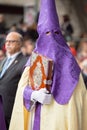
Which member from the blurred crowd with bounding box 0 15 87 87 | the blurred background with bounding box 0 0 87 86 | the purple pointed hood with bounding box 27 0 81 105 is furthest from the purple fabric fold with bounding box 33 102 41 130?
the blurred background with bounding box 0 0 87 86

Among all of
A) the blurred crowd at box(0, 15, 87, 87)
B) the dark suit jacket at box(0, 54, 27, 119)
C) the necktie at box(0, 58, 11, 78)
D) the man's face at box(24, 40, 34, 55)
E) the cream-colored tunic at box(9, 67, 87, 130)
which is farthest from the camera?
the man's face at box(24, 40, 34, 55)

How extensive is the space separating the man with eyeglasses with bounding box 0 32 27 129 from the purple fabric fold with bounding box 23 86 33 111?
0.62 metres

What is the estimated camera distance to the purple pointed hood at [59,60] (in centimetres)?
464

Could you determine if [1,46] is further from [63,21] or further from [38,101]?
[63,21]

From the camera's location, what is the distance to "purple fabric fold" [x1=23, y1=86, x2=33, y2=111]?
486cm

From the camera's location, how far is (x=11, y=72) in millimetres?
5645

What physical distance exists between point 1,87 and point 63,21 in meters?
6.74

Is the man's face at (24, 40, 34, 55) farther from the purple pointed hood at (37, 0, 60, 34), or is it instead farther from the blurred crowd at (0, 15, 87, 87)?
the purple pointed hood at (37, 0, 60, 34)

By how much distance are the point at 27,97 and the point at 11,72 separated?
2.74 ft

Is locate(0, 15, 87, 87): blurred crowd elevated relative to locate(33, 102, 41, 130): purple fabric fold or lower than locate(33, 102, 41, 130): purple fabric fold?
elevated

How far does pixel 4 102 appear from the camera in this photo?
555 cm

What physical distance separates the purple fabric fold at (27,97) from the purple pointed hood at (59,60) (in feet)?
0.96

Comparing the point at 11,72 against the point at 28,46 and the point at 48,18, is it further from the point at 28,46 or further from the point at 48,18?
the point at 28,46

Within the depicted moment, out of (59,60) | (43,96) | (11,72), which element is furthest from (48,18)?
(11,72)
